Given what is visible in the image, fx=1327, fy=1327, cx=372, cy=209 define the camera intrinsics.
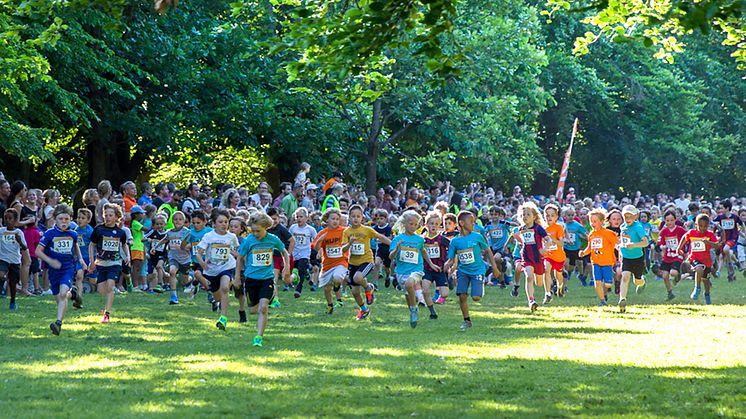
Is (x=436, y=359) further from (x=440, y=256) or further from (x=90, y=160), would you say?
(x=90, y=160)

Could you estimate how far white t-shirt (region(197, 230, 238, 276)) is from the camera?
57.9ft

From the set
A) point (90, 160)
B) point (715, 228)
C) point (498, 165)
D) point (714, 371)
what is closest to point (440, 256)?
point (714, 371)

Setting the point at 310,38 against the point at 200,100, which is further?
the point at 200,100

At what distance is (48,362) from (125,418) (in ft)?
12.5

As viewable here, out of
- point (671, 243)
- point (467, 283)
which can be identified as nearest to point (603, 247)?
point (671, 243)

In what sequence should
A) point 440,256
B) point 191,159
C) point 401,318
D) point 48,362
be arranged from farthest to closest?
point 191,159, point 440,256, point 401,318, point 48,362

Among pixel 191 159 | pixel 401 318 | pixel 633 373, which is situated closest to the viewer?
pixel 633 373

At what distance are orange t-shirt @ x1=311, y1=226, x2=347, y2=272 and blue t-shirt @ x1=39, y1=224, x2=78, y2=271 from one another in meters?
3.83

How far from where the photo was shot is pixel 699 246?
22.2 m

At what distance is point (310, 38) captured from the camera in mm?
13219

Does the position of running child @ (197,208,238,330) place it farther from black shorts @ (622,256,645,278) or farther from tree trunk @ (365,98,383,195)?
tree trunk @ (365,98,383,195)

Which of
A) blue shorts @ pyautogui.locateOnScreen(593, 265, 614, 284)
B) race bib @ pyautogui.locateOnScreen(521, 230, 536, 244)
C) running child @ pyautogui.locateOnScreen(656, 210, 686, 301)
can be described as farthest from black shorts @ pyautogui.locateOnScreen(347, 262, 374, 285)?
running child @ pyautogui.locateOnScreen(656, 210, 686, 301)

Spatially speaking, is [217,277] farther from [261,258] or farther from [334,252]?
[261,258]

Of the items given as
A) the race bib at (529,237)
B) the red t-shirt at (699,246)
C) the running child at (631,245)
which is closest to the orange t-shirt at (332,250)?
the race bib at (529,237)
